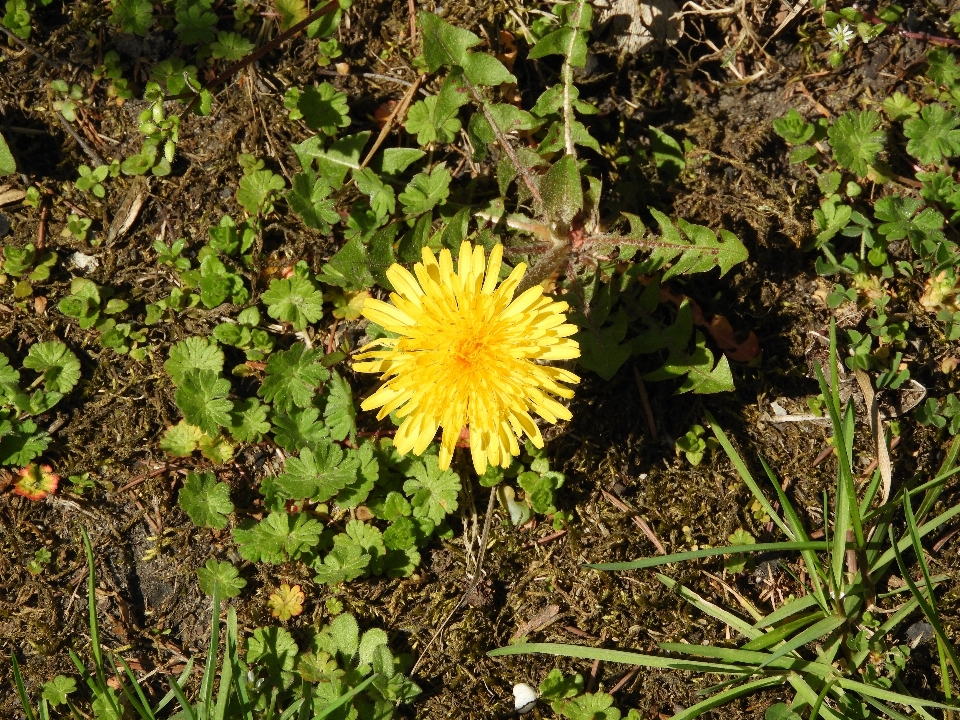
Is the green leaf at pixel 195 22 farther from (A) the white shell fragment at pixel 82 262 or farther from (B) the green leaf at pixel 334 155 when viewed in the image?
(A) the white shell fragment at pixel 82 262

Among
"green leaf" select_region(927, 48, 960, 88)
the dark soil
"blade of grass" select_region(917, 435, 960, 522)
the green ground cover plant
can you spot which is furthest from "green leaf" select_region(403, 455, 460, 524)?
"green leaf" select_region(927, 48, 960, 88)

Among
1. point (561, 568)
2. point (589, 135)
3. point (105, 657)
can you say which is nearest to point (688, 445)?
point (561, 568)

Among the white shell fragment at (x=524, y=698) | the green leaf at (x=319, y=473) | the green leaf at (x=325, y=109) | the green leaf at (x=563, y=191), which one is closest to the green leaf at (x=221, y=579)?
the green leaf at (x=319, y=473)

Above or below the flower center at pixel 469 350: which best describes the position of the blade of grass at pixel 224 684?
below

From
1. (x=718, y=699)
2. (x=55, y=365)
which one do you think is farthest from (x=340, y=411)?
(x=718, y=699)

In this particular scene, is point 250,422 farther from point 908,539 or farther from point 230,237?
point 908,539

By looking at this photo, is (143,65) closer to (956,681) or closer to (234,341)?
(234,341)
